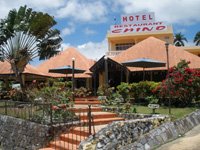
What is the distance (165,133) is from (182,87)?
15.3ft

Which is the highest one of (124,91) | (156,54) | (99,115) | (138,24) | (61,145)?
(138,24)

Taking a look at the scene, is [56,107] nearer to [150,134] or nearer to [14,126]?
[14,126]

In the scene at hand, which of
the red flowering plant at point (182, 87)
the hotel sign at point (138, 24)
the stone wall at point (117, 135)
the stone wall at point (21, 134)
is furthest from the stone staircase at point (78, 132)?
the hotel sign at point (138, 24)

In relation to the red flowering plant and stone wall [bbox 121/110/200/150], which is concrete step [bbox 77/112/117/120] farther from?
stone wall [bbox 121/110/200/150]

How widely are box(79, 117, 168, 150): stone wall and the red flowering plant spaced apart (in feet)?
14.5

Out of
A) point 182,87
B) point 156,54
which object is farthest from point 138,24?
point 182,87

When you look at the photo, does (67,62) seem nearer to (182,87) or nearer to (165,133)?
(182,87)

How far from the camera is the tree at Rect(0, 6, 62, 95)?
956 inches

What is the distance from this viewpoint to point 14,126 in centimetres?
1680

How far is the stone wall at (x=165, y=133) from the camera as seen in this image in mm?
12138

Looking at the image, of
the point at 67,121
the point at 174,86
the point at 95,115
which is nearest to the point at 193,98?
the point at 174,86

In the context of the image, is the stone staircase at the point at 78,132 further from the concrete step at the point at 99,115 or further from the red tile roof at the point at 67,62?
the red tile roof at the point at 67,62

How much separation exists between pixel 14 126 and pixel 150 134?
6.85 m

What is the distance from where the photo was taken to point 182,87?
1719 centimetres
